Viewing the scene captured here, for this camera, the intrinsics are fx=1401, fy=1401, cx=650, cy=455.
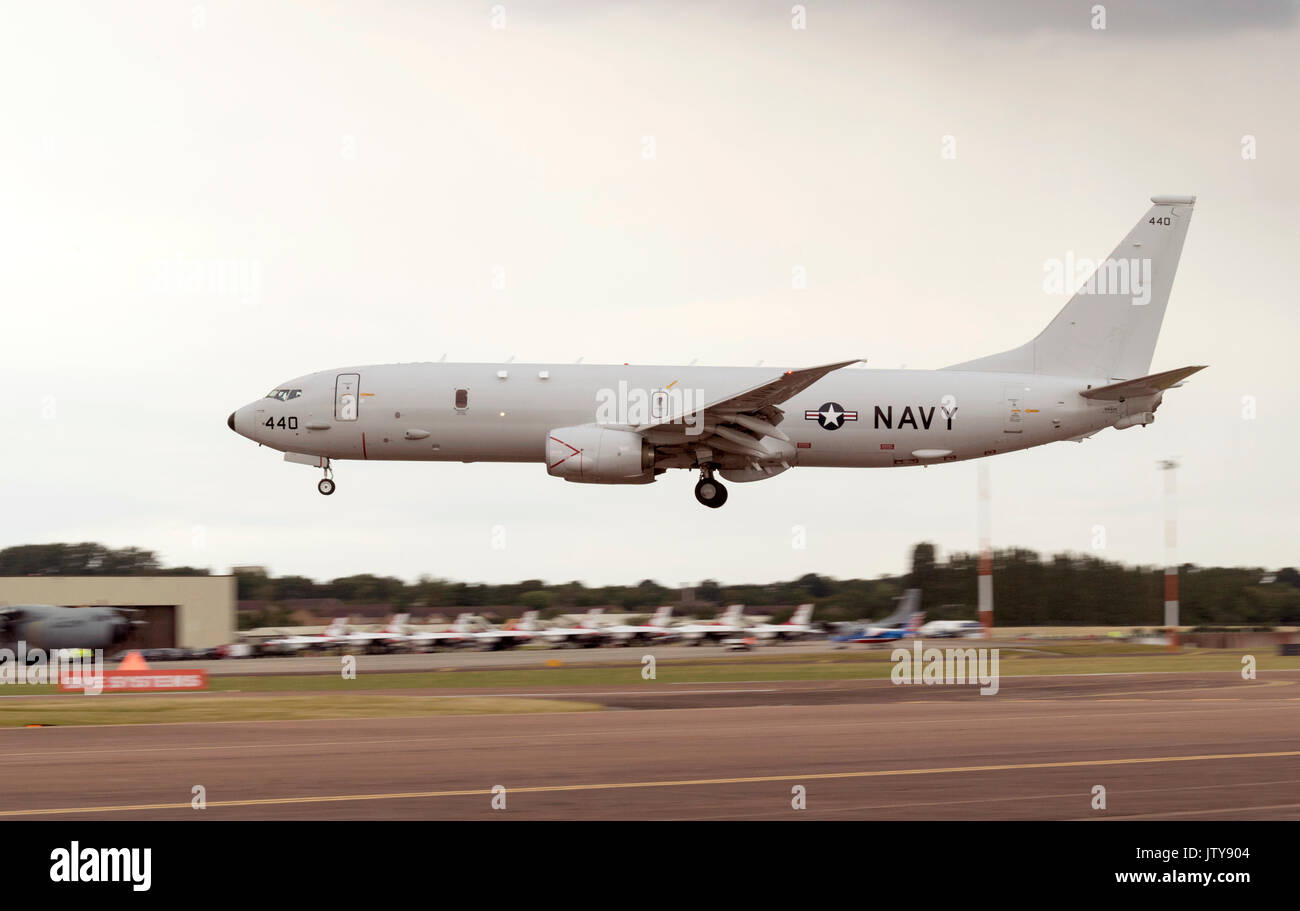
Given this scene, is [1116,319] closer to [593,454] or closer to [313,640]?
[593,454]

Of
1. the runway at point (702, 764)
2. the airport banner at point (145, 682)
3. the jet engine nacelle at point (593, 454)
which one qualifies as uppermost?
the jet engine nacelle at point (593, 454)

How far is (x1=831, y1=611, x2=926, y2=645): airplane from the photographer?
61.3 metres

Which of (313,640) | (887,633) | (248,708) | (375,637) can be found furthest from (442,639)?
(248,708)

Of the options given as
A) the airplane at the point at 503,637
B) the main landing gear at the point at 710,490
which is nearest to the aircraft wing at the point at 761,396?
the main landing gear at the point at 710,490

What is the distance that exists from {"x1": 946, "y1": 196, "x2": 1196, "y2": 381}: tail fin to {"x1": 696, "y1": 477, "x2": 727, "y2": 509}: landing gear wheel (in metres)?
8.45

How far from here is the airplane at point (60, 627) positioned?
200 ft

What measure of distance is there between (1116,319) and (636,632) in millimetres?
23650

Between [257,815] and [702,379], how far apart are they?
90.2ft

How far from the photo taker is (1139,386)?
40938mm

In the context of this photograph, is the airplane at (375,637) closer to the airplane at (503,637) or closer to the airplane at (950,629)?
the airplane at (503,637)

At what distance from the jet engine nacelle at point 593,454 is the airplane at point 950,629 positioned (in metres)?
26.3

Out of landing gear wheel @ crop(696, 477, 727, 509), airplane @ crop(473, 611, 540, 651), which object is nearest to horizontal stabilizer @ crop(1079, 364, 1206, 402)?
landing gear wheel @ crop(696, 477, 727, 509)
